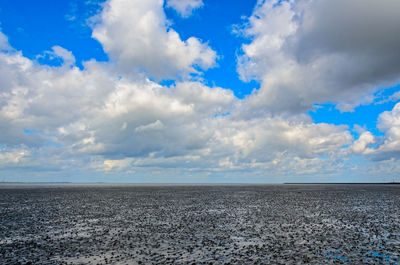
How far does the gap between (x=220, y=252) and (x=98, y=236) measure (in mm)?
12059

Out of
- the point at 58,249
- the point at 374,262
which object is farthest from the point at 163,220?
the point at 374,262

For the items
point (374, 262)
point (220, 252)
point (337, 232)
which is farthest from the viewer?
point (337, 232)

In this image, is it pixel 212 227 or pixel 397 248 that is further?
pixel 212 227

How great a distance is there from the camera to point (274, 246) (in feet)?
68.7

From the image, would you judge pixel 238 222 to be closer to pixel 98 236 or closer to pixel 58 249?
pixel 98 236

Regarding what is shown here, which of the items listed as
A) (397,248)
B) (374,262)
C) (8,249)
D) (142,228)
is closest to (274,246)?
(374,262)

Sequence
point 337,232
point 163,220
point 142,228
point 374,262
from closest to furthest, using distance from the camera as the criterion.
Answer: point 374,262 → point 337,232 → point 142,228 → point 163,220

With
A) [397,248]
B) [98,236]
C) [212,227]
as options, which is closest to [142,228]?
[98,236]

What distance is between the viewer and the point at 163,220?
34.3 metres

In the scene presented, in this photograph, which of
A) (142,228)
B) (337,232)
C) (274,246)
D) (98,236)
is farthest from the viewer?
(142,228)

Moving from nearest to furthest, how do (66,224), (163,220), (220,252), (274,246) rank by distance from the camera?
(220,252)
(274,246)
(66,224)
(163,220)

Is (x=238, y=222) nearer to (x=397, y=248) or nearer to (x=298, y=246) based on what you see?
(x=298, y=246)

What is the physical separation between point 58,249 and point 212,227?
15011 mm

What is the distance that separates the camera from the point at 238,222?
3231cm
